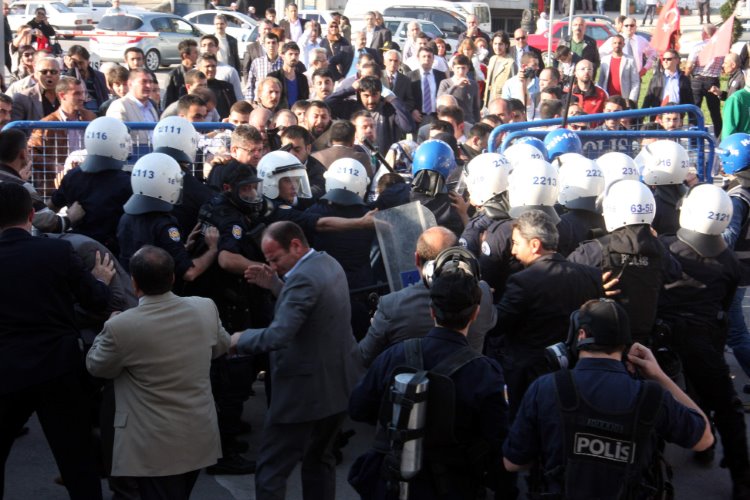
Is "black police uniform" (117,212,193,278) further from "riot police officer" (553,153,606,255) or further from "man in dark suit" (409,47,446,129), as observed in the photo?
"man in dark suit" (409,47,446,129)

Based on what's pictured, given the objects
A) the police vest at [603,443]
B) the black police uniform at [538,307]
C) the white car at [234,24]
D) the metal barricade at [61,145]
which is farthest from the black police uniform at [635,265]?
the white car at [234,24]

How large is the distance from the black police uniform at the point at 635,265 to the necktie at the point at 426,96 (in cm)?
803

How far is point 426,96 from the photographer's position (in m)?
13.8

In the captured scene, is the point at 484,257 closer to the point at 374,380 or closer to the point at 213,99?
the point at 374,380

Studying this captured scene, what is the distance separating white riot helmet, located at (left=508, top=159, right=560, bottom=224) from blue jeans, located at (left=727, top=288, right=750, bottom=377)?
77.9 inches

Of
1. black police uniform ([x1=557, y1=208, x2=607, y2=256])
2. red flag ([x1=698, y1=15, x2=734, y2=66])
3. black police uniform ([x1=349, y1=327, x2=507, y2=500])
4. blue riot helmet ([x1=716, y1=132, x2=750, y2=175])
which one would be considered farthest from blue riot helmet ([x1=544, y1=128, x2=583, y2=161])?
red flag ([x1=698, y1=15, x2=734, y2=66])

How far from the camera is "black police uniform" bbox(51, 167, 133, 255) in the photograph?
689cm

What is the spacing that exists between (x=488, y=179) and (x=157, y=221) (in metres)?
2.10

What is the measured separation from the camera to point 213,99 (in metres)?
10.4

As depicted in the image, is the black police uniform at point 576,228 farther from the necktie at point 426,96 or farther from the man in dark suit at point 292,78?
the man in dark suit at point 292,78

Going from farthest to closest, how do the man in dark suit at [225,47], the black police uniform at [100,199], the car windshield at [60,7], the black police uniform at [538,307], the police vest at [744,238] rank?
the car windshield at [60,7], the man in dark suit at [225,47], the police vest at [744,238], the black police uniform at [100,199], the black police uniform at [538,307]

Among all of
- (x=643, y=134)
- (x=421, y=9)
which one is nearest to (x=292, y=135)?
(x=643, y=134)

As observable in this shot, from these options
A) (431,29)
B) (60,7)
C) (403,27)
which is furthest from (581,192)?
(60,7)

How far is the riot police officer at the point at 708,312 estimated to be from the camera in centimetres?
609
